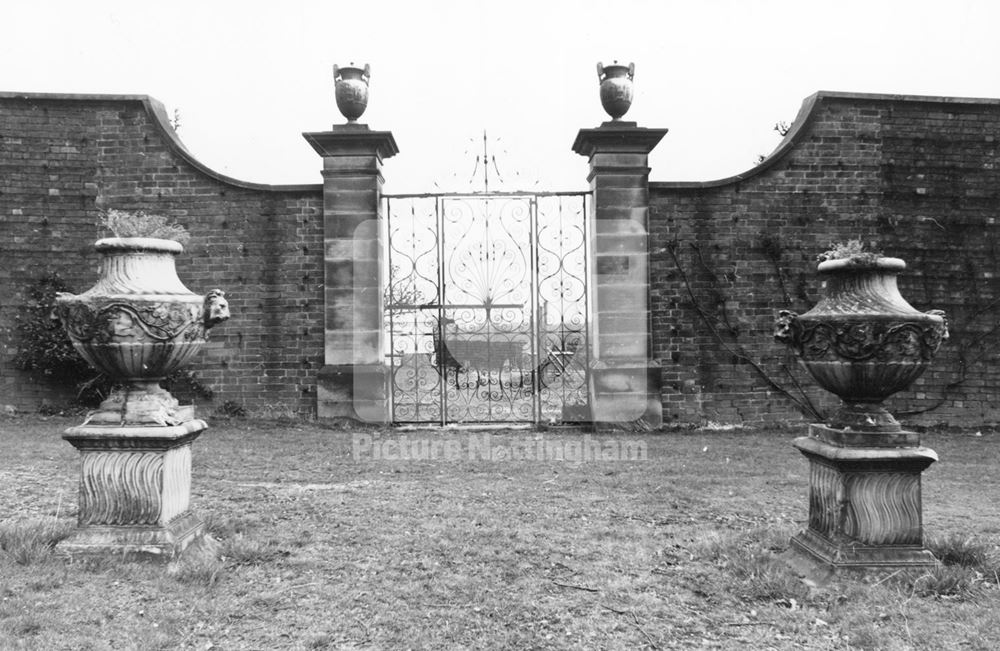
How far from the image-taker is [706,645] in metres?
2.65

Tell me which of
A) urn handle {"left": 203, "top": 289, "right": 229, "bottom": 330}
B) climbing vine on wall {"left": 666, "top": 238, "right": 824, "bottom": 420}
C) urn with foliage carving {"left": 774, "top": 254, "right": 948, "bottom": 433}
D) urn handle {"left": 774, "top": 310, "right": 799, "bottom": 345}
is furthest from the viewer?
climbing vine on wall {"left": 666, "top": 238, "right": 824, "bottom": 420}

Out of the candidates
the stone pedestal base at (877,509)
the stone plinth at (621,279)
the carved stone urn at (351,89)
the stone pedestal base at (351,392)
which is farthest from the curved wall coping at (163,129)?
the stone pedestal base at (877,509)

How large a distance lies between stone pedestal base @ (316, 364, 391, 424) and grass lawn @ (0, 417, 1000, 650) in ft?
7.33

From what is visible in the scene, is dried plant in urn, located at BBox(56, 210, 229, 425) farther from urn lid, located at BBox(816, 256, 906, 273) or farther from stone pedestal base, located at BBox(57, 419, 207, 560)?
urn lid, located at BBox(816, 256, 906, 273)

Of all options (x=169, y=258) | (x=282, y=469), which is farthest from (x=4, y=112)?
(x=169, y=258)

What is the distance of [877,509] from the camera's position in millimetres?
3279

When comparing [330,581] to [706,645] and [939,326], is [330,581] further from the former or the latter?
[939,326]

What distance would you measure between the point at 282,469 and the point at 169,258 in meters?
2.66

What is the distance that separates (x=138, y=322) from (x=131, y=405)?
456 millimetres

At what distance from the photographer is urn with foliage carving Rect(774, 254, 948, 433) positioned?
3.22m

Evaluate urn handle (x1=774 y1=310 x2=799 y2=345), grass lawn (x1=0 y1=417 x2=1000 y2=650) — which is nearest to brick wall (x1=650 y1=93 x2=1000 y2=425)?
grass lawn (x1=0 y1=417 x2=1000 y2=650)

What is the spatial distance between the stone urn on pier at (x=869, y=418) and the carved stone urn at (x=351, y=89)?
20.1ft

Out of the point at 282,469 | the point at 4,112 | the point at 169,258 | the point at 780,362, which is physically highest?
the point at 4,112

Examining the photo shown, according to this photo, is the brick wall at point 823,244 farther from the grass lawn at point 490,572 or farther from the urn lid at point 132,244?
the urn lid at point 132,244
